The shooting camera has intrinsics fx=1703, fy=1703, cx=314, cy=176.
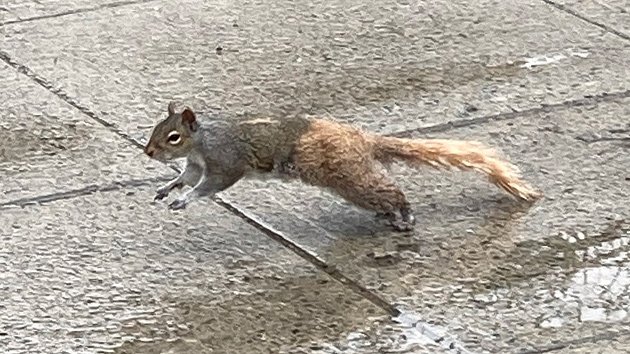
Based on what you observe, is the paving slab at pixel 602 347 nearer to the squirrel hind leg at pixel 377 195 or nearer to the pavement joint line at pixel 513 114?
the squirrel hind leg at pixel 377 195

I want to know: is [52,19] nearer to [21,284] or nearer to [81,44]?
[81,44]

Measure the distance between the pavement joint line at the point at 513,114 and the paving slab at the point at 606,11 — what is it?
0.85m

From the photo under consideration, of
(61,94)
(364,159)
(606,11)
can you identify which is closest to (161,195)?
(364,159)

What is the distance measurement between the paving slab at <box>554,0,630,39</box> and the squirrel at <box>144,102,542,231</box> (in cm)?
237

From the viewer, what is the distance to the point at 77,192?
20.0ft

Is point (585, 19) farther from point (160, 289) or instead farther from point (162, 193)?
point (160, 289)

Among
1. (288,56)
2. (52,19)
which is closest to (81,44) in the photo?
(52,19)

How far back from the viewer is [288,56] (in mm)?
7480

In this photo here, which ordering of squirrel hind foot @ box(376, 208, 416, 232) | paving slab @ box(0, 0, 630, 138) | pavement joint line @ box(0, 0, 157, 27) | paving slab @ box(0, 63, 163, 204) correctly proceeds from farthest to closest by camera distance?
pavement joint line @ box(0, 0, 157, 27), paving slab @ box(0, 0, 630, 138), paving slab @ box(0, 63, 163, 204), squirrel hind foot @ box(376, 208, 416, 232)

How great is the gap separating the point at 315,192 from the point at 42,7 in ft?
8.24

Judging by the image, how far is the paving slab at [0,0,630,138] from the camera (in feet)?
22.7

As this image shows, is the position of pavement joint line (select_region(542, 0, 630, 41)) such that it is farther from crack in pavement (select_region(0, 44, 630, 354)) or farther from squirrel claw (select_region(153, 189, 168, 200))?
squirrel claw (select_region(153, 189, 168, 200))

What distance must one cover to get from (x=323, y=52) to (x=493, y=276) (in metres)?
2.34

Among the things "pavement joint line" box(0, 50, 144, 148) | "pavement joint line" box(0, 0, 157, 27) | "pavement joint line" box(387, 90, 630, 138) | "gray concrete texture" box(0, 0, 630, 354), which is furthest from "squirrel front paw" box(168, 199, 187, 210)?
"pavement joint line" box(0, 0, 157, 27)
